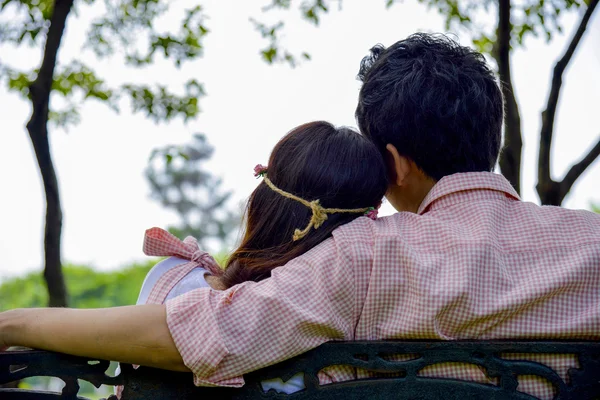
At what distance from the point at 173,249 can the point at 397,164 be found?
0.60 metres

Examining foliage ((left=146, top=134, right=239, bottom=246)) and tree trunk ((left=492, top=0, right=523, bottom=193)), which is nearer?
tree trunk ((left=492, top=0, right=523, bottom=193))

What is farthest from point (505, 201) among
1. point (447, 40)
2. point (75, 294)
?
point (75, 294)

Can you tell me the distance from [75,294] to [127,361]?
1105cm

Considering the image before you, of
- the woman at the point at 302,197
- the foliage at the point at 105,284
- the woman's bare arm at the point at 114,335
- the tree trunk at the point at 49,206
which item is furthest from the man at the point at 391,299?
the foliage at the point at 105,284

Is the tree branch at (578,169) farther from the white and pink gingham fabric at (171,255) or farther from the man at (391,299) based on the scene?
the white and pink gingham fabric at (171,255)

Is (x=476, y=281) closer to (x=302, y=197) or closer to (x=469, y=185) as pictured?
(x=469, y=185)

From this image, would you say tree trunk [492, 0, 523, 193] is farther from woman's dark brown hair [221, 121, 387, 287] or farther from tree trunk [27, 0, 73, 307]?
tree trunk [27, 0, 73, 307]

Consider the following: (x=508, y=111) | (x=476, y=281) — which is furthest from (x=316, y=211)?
(x=508, y=111)

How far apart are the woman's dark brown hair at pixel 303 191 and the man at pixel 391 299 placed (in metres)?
0.11

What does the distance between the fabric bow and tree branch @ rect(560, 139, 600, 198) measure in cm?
201

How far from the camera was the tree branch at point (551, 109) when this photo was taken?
3.27 m

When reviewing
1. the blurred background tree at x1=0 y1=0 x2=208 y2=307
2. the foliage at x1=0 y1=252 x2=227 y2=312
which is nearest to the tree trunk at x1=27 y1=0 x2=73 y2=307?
the blurred background tree at x1=0 y1=0 x2=208 y2=307

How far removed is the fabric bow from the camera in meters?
1.75

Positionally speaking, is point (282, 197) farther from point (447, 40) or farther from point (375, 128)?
point (447, 40)
